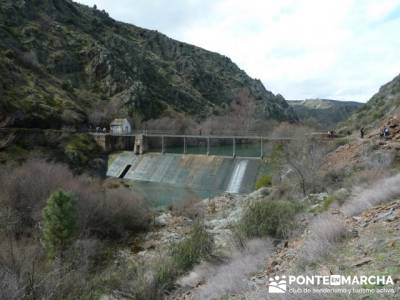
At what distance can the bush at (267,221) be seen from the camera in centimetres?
1115

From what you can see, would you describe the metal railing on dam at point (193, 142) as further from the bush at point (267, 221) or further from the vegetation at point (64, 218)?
the bush at point (267, 221)

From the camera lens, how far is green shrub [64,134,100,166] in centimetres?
4673

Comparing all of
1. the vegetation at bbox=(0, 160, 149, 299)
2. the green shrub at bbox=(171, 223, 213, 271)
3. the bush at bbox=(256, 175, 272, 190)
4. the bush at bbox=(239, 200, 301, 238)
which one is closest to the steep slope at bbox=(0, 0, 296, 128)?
the vegetation at bbox=(0, 160, 149, 299)

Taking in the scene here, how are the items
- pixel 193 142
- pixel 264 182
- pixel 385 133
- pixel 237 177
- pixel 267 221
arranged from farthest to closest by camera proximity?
pixel 193 142 → pixel 237 177 → pixel 264 182 → pixel 385 133 → pixel 267 221

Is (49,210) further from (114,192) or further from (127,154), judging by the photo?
(127,154)

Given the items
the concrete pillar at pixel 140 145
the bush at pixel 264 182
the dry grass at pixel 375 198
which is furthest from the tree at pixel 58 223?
the concrete pillar at pixel 140 145

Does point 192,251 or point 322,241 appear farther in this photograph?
point 192,251

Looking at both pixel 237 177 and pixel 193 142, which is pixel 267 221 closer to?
pixel 237 177

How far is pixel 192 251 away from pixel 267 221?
2.79 m

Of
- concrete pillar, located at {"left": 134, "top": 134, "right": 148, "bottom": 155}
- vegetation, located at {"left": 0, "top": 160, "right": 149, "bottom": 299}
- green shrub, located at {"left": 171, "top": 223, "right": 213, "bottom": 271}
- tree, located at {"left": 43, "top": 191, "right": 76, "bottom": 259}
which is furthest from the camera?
concrete pillar, located at {"left": 134, "top": 134, "right": 148, "bottom": 155}

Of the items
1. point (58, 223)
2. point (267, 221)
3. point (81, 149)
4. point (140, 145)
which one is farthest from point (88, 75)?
point (267, 221)

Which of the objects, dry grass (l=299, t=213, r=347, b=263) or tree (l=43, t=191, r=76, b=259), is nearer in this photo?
dry grass (l=299, t=213, r=347, b=263)

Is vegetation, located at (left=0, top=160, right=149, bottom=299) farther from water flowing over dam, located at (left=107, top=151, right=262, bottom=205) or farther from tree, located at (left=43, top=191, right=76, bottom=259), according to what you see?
water flowing over dam, located at (left=107, top=151, right=262, bottom=205)

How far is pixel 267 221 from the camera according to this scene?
11406 mm
